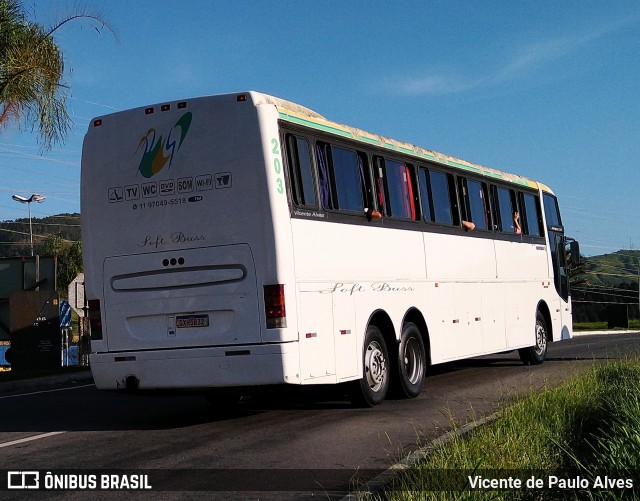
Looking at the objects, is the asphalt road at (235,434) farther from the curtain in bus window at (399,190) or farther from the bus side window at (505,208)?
the bus side window at (505,208)

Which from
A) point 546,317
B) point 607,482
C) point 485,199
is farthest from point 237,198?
point 546,317

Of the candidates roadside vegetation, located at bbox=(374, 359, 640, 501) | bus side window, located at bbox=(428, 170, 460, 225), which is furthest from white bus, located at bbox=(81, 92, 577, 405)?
roadside vegetation, located at bbox=(374, 359, 640, 501)

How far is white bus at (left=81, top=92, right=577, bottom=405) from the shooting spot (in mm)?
10367

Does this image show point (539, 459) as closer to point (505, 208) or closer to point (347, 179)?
point (347, 179)

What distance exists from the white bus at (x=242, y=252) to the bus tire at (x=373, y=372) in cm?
2

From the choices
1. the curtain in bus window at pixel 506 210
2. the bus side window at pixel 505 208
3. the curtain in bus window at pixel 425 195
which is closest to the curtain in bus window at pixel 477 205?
the bus side window at pixel 505 208

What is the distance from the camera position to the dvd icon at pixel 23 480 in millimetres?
7642

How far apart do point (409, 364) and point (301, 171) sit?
3612 mm

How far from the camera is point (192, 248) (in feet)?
35.1

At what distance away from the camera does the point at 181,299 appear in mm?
10719

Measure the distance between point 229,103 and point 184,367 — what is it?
287cm

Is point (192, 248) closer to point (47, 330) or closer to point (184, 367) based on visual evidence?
point (184, 367)

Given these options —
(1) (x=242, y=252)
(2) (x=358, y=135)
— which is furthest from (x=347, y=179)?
(1) (x=242, y=252)

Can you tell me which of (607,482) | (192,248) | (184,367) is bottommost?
(607,482)
